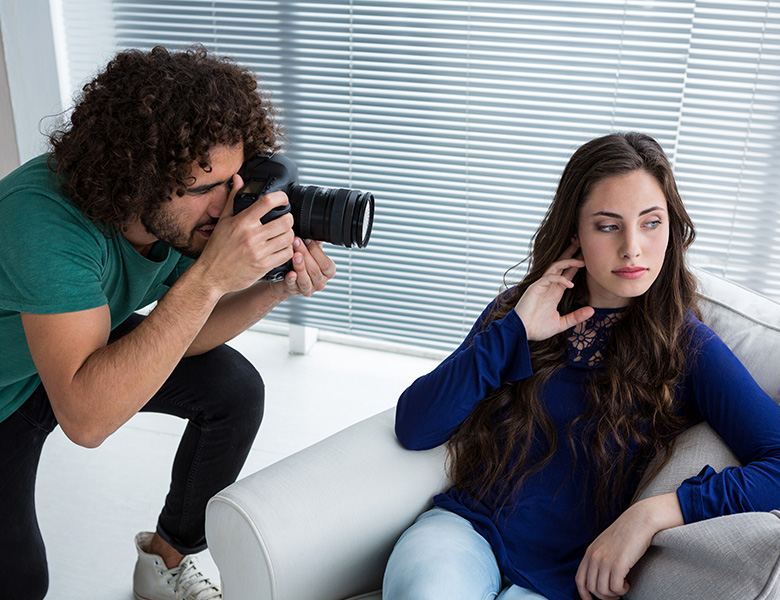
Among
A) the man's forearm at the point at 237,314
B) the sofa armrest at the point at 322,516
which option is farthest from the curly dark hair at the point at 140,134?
the sofa armrest at the point at 322,516

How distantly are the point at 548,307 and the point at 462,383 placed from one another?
198mm

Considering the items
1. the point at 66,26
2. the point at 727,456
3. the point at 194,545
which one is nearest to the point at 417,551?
the point at 727,456

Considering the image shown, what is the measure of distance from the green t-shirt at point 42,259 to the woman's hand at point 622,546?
85cm

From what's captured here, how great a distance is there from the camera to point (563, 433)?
1230 millimetres

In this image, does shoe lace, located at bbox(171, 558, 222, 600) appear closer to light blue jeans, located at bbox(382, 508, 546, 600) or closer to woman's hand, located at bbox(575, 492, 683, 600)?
light blue jeans, located at bbox(382, 508, 546, 600)

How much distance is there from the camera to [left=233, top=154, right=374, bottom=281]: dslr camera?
124 centimetres

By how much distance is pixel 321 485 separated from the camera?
1.14 m

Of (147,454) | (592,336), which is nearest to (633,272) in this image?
(592,336)

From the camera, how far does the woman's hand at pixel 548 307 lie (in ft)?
4.10

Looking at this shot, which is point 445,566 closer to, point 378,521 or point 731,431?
point 378,521

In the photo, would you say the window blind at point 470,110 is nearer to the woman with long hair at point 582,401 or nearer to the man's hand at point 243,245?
the woman with long hair at point 582,401

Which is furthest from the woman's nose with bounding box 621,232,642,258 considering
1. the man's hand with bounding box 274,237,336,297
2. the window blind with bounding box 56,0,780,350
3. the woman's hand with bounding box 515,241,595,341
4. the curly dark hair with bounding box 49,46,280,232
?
the window blind with bounding box 56,0,780,350

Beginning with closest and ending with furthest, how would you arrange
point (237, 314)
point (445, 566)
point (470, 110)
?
1. point (445, 566)
2. point (237, 314)
3. point (470, 110)

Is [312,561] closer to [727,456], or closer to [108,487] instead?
[727,456]
